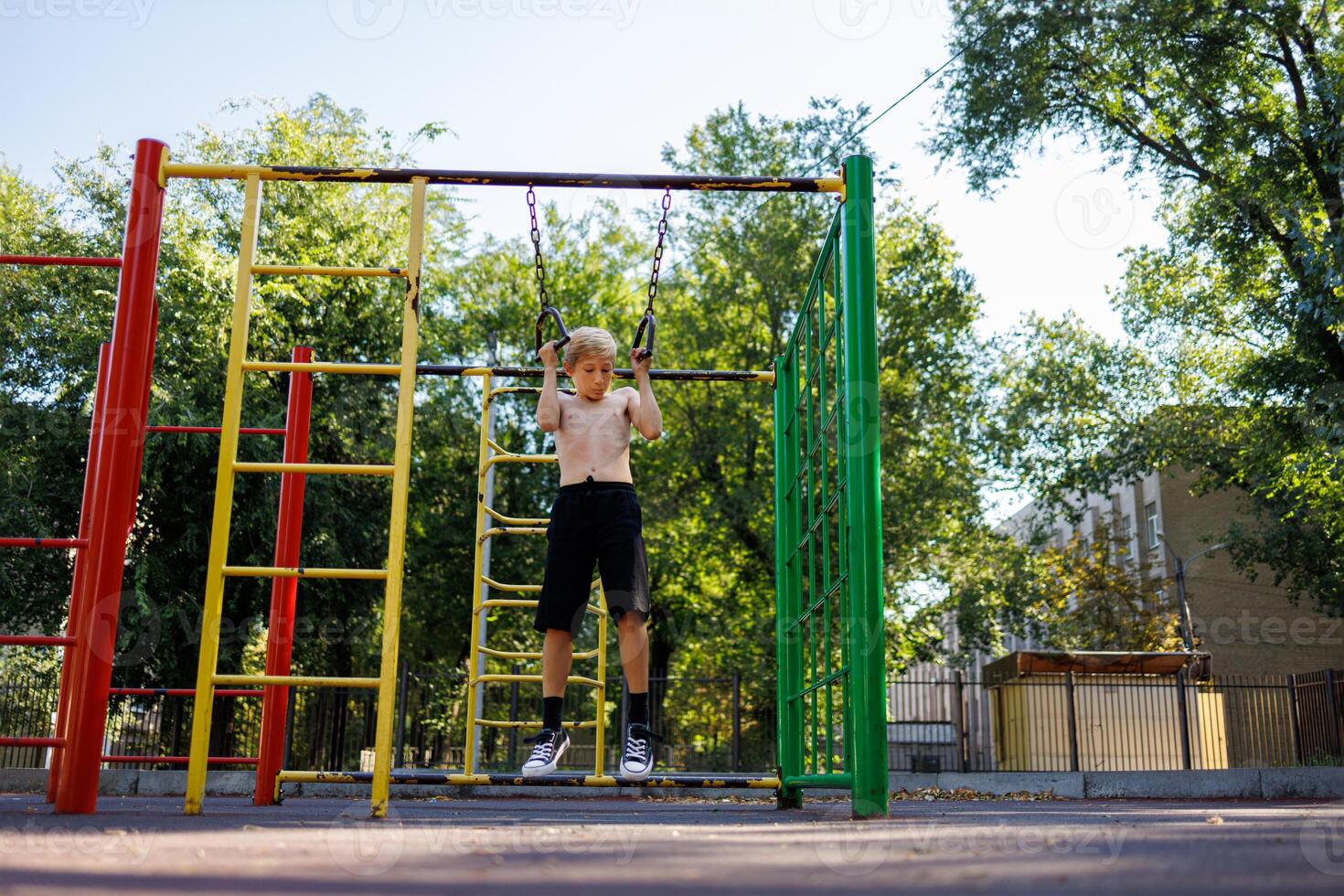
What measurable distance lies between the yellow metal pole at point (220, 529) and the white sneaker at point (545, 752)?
1118 mm

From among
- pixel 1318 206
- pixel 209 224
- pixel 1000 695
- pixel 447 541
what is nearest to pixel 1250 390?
pixel 1318 206

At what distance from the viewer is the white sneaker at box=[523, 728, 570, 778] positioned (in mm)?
4227

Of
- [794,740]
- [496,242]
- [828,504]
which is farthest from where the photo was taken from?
[496,242]

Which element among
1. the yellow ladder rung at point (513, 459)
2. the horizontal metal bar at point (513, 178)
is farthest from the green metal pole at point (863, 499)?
the yellow ladder rung at point (513, 459)

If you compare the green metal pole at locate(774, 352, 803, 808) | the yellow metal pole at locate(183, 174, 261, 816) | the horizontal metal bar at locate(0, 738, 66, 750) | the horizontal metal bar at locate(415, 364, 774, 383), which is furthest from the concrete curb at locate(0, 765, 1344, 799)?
the yellow metal pole at locate(183, 174, 261, 816)

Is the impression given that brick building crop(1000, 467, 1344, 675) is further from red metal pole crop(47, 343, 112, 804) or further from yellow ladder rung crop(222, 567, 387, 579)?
red metal pole crop(47, 343, 112, 804)

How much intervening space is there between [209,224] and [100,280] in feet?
10.3

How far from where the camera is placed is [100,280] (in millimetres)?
15969

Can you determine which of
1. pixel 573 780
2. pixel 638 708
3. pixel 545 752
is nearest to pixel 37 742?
pixel 545 752

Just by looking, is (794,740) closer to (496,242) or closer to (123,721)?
(123,721)

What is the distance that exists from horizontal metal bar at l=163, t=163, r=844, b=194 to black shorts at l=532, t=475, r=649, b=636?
119cm

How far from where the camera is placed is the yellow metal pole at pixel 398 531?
3.80 meters

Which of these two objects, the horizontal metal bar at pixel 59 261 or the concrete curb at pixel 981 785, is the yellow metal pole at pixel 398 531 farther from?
the concrete curb at pixel 981 785

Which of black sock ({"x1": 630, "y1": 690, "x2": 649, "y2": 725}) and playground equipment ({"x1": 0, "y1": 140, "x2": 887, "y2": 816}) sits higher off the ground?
playground equipment ({"x1": 0, "y1": 140, "x2": 887, "y2": 816})
